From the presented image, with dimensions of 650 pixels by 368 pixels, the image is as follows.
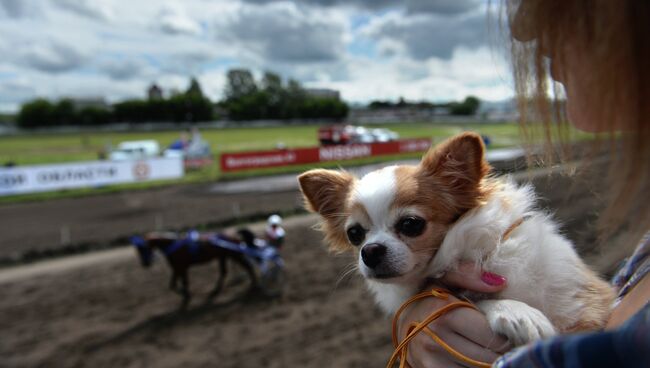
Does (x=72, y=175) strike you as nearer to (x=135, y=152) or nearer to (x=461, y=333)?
(x=135, y=152)

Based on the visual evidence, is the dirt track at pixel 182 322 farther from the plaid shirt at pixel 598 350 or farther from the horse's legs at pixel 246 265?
the plaid shirt at pixel 598 350

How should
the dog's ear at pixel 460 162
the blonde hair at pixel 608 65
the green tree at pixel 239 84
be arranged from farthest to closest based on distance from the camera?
the green tree at pixel 239 84, the dog's ear at pixel 460 162, the blonde hair at pixel 608 65

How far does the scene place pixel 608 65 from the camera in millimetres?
893

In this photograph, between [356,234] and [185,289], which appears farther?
[185,289]

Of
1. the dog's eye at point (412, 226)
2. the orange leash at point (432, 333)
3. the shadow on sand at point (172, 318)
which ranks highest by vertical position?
the dog's eye at point (412, 226)

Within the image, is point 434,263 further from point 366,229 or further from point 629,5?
point 629,5

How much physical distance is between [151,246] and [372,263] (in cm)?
909

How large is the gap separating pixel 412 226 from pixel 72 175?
2017 centimetres

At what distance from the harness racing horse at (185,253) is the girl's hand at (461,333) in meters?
8.79

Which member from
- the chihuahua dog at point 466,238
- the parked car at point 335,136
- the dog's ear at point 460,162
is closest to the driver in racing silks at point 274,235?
the chihuahua dog at point 466,238

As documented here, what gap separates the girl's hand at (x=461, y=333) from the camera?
55.7 inches

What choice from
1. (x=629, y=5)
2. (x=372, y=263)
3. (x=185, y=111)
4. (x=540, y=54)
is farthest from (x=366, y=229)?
(x=185, y=111)

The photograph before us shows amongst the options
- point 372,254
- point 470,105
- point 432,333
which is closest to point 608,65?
point 432,333

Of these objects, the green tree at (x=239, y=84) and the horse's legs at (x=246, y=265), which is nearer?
the horse's legs at (x=246, y=265)
